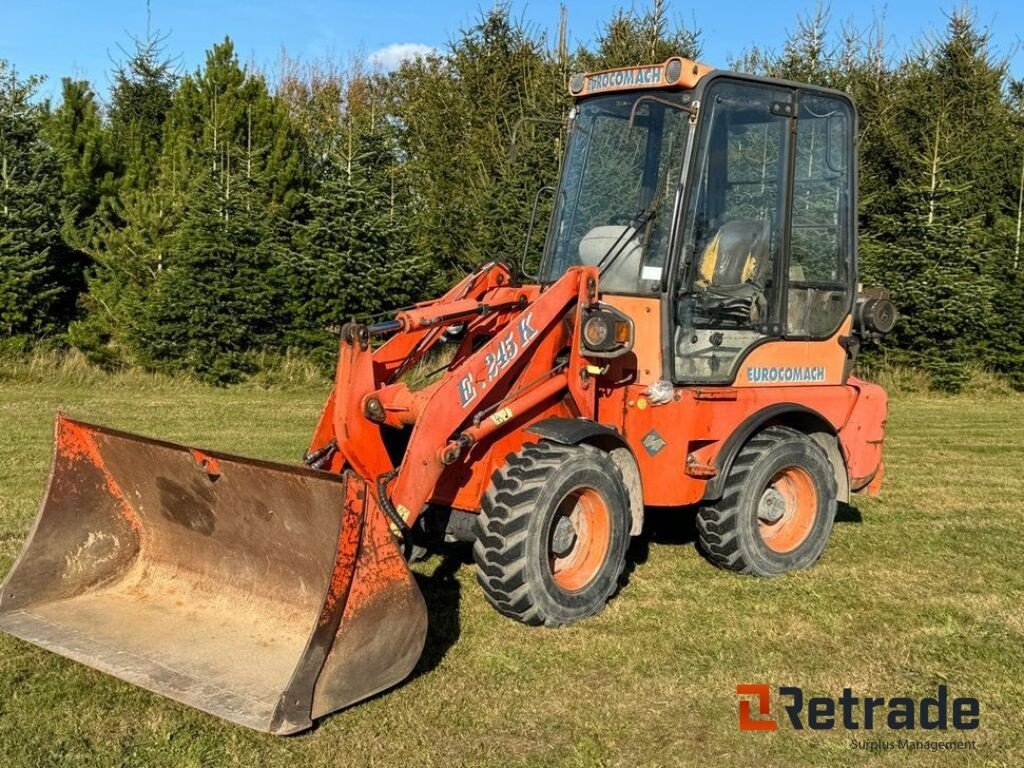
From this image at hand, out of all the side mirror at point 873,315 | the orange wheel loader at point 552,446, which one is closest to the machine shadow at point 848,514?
the orange wheel loader at point 552,446

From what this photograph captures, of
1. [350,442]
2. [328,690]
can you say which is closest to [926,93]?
[350,442]

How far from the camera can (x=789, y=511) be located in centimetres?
629

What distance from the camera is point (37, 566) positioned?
186 inches

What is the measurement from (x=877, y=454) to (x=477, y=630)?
10.7 feet

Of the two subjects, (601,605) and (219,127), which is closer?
(601,605)

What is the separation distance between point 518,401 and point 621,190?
148 cm

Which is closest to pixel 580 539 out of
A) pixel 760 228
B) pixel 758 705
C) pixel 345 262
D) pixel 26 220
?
pixel 758 705

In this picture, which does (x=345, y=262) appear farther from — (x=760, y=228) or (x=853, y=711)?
(x=853, y=711)

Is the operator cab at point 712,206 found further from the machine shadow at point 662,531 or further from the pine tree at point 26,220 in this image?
the pine tree at point 26,220

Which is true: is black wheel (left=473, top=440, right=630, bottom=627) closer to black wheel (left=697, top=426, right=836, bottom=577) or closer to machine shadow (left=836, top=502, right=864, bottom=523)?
black wheel (left=697, top=426, right=836, bottom=577)

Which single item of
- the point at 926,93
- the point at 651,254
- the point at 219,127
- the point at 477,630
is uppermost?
the point at 926,93

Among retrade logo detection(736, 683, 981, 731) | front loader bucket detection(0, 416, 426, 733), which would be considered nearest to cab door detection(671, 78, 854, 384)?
retrade logo detection(736, 683, 981, 731)

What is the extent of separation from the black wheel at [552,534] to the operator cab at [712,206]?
830 millimetres

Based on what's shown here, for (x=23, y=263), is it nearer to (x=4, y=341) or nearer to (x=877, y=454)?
(x=4, y=341)
